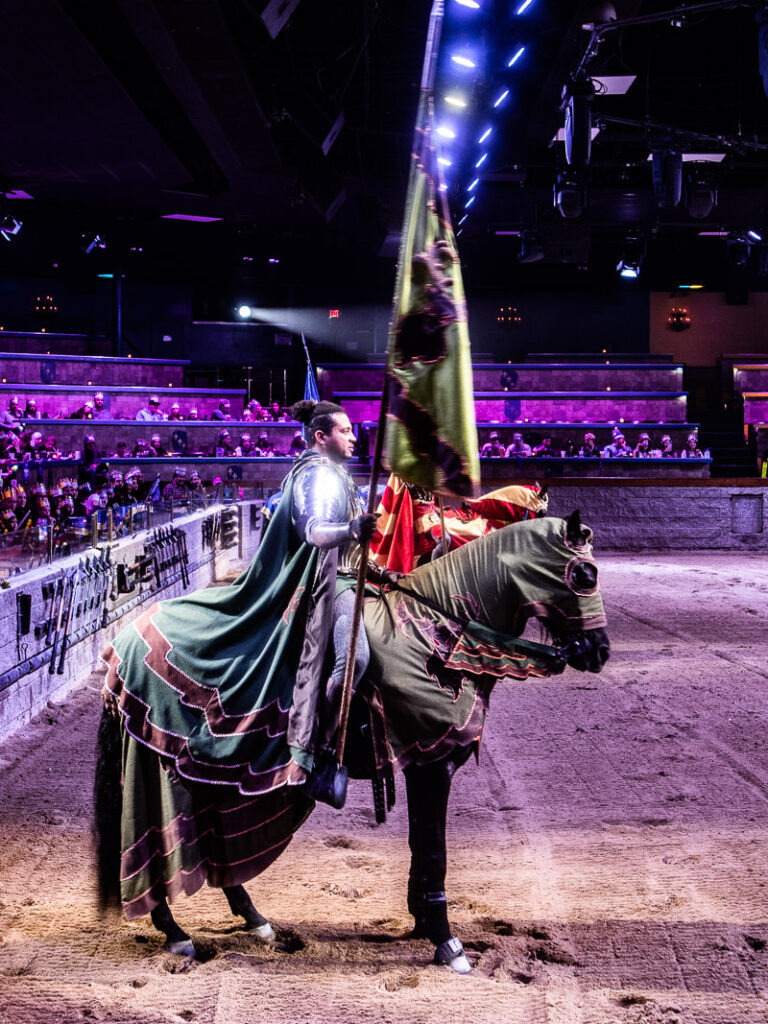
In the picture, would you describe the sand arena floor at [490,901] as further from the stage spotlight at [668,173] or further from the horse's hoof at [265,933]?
the stage spotlight at [668,173]

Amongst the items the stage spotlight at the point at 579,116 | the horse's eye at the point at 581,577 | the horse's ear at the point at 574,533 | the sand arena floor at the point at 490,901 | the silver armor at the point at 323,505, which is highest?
the stage spotlight at the point at 579,116

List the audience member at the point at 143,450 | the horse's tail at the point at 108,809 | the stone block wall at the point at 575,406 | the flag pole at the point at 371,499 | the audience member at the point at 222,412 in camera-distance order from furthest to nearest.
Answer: the stone block wall at the point at 575,406 → the audience member at the point at 222,412 → the audience member at the point at 143,450 → the horse's tail at the point at 108,809 → the flag pole at the point at 371,499

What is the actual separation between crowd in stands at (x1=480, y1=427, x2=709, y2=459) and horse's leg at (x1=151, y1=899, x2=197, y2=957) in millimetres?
18102

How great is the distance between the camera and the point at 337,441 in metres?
3.65

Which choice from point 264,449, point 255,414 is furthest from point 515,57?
point 255,414

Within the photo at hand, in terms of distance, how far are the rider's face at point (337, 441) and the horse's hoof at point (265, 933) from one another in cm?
188

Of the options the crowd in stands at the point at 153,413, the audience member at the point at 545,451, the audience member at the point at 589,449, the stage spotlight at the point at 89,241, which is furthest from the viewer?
the stage spotlight at the point at 89,241

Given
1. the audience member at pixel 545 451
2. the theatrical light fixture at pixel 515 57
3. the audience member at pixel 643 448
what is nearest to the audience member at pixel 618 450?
the audience member at pixel 643 448

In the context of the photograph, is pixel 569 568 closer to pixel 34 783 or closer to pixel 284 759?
pixel 284 759

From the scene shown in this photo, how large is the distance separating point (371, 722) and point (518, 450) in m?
18.6

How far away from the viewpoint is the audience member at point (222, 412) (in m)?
22.9

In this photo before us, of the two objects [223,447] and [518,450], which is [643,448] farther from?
[223,447]

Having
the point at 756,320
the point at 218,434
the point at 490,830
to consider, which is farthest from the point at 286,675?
the point at 756,320

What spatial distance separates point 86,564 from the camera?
7.71m
